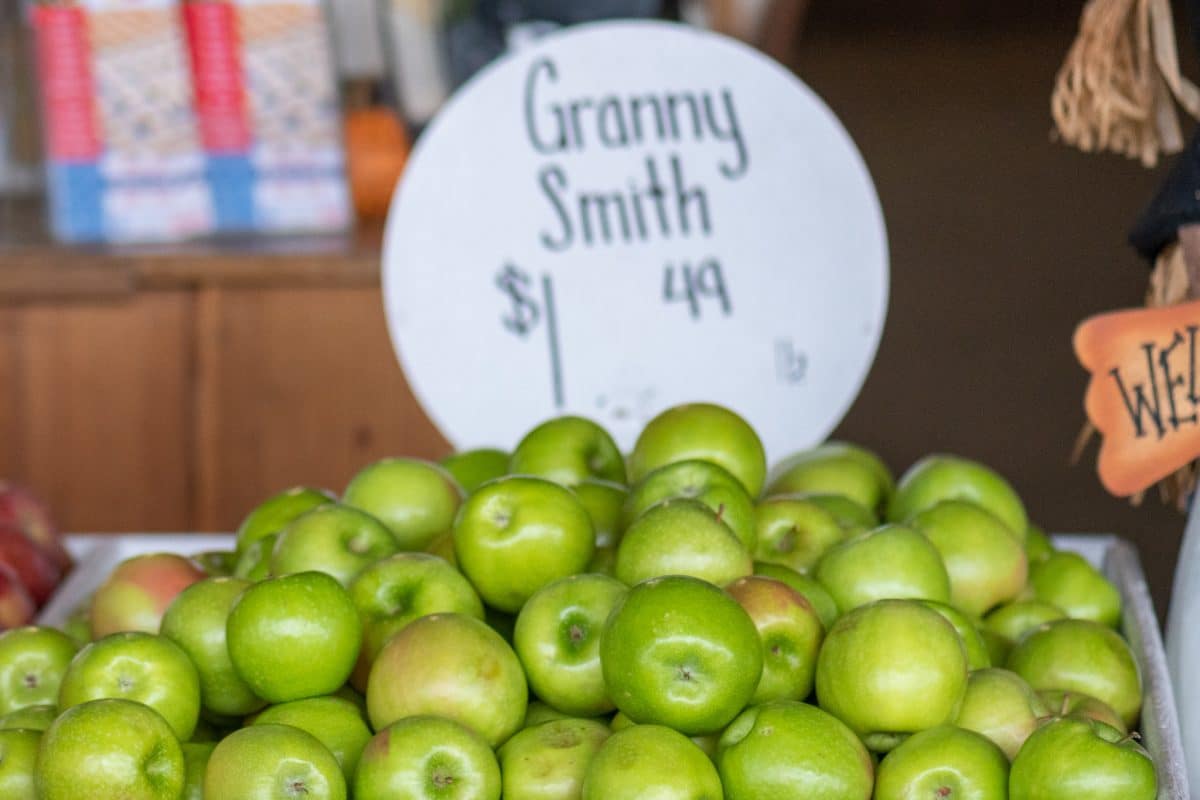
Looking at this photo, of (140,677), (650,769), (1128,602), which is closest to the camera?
(650,769)

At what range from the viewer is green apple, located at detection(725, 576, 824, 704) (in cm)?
96

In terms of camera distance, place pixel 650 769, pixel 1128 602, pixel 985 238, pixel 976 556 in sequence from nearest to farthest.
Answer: pixel 650 769
pixel 976 556
pixel 1128 602
pixel 985 238

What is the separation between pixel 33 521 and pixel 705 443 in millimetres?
732

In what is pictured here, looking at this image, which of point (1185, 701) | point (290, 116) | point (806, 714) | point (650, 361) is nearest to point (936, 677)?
point (806, 714)

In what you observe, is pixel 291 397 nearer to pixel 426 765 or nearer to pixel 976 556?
pixel 976 556

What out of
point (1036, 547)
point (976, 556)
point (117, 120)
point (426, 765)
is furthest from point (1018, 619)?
point (117, 120)

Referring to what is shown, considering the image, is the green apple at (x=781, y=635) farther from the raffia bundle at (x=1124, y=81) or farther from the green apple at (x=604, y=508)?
the raffia bundle at (x=1124, y=81)

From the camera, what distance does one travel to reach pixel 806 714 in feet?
2.93

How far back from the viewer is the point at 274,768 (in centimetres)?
83

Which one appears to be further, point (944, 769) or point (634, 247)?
point (634, 247)

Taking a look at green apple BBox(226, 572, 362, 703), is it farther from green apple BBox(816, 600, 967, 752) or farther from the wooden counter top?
the wooden counter top

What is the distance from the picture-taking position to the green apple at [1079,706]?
1004 millimetres

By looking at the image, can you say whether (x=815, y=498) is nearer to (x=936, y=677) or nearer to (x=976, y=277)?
(x=936, y=677)

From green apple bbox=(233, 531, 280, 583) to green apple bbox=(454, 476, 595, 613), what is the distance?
6.5 inches
